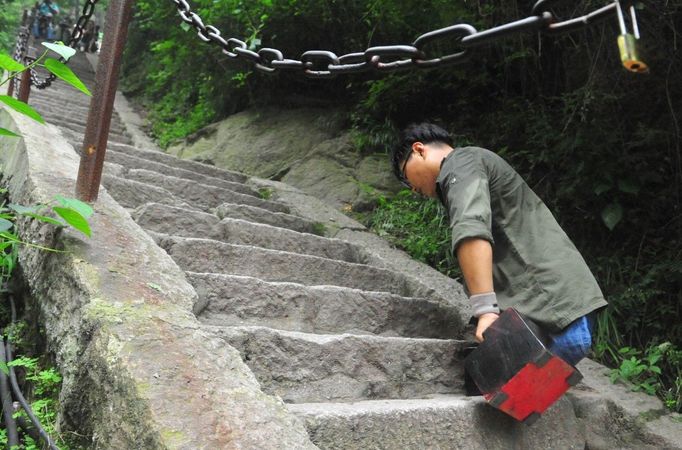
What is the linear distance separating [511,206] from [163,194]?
233 centimetres

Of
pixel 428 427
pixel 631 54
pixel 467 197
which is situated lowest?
pixel 428 427

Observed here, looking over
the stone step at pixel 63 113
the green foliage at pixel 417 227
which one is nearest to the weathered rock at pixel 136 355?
the green foliage at pixel 417 227

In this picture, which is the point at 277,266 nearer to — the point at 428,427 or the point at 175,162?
the point at 428,427

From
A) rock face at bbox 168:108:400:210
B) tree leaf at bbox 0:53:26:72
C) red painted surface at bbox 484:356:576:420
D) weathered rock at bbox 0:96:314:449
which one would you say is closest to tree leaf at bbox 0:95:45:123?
tree leaf at bbox 0:53:26:72

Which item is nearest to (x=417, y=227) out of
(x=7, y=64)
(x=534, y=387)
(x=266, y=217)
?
(x=266, y=217)

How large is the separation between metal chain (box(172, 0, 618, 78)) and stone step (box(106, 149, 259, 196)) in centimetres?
283

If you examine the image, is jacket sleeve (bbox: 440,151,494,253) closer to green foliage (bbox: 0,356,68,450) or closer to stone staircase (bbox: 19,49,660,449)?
stone staircase (bbox: 19,49,660,449)

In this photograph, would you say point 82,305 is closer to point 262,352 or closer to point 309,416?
point 262,352

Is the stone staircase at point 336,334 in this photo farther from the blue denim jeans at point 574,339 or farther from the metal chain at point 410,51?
the metal chain at point 410,51

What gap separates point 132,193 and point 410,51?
2.73 m

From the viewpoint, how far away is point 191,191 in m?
4.46

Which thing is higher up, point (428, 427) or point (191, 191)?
point (191, 191)

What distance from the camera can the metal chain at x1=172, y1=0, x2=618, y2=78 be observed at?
1198 millimetres

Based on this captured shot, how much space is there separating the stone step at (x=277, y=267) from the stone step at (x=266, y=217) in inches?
34.6
